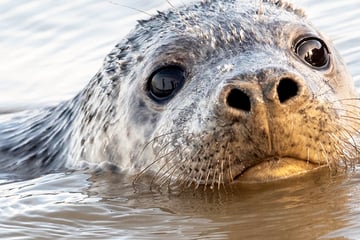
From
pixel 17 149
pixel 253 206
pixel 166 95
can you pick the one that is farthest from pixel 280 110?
pixel 17 149

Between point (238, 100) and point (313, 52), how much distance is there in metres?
1.07

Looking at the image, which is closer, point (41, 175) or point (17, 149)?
point (41, 175)

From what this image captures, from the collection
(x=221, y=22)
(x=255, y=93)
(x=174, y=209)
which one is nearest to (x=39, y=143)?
(x=221, y=22)

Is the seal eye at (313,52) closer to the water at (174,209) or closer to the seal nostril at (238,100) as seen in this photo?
the water at (174,209)

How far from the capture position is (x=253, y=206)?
6.11m

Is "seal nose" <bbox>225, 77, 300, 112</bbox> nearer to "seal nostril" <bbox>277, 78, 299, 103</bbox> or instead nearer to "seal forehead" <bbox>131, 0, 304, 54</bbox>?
Answer: "seal nostril" <bbox>277, 78, 299, 103</bbox>

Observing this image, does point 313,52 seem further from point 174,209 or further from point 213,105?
point 174,209

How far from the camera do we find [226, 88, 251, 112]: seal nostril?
585 cm

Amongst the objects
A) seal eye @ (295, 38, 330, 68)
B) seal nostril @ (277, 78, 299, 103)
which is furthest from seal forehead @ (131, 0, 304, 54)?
seal nostril @ (277, 78, 299, 103)

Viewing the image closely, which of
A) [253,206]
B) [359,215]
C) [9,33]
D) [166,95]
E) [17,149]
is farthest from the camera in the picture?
[9,33]

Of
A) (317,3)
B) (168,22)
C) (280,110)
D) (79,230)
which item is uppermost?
(317,3)

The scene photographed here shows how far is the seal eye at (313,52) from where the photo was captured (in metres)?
6.76

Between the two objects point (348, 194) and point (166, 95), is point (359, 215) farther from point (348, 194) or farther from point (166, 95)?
point (166, 95)

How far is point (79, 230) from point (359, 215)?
1385 millimetres
